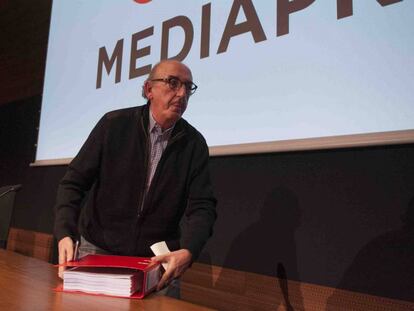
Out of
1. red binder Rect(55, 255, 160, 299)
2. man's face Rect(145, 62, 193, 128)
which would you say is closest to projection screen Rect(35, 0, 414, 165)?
man's face Rect(145, 62, 193, 128)

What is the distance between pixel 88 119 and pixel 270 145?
1531 millimetres

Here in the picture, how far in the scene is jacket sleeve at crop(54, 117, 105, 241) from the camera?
101 cm

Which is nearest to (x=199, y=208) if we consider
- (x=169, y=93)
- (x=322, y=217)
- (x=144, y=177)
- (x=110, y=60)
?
(x=144, y=177)

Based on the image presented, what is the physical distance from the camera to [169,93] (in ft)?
3.90

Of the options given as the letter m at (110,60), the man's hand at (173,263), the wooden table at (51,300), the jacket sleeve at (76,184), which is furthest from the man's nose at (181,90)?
the letter m at (110,60)

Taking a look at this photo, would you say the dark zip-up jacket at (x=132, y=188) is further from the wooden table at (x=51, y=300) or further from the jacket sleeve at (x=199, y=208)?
the wooden table at (x=51, y=300)

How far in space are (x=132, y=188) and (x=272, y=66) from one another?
96cm

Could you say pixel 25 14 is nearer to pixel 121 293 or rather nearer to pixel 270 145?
pixel 270 145

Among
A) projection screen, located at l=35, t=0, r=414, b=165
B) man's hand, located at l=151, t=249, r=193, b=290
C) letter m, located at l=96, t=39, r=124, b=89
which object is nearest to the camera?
man's hand, located at l=151, t=249, r=193, b=290

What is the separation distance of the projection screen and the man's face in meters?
0.66

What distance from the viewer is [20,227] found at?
3494 millimetres

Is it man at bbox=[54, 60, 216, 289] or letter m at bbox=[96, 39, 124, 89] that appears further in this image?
letter m at bbox=[96, 39, 124, 89]

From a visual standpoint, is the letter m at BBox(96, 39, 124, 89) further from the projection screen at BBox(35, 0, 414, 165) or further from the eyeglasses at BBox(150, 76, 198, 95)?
the eyeglasses at BBox(150, 76, 198, 95)

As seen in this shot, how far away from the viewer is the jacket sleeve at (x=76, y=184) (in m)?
1.01
